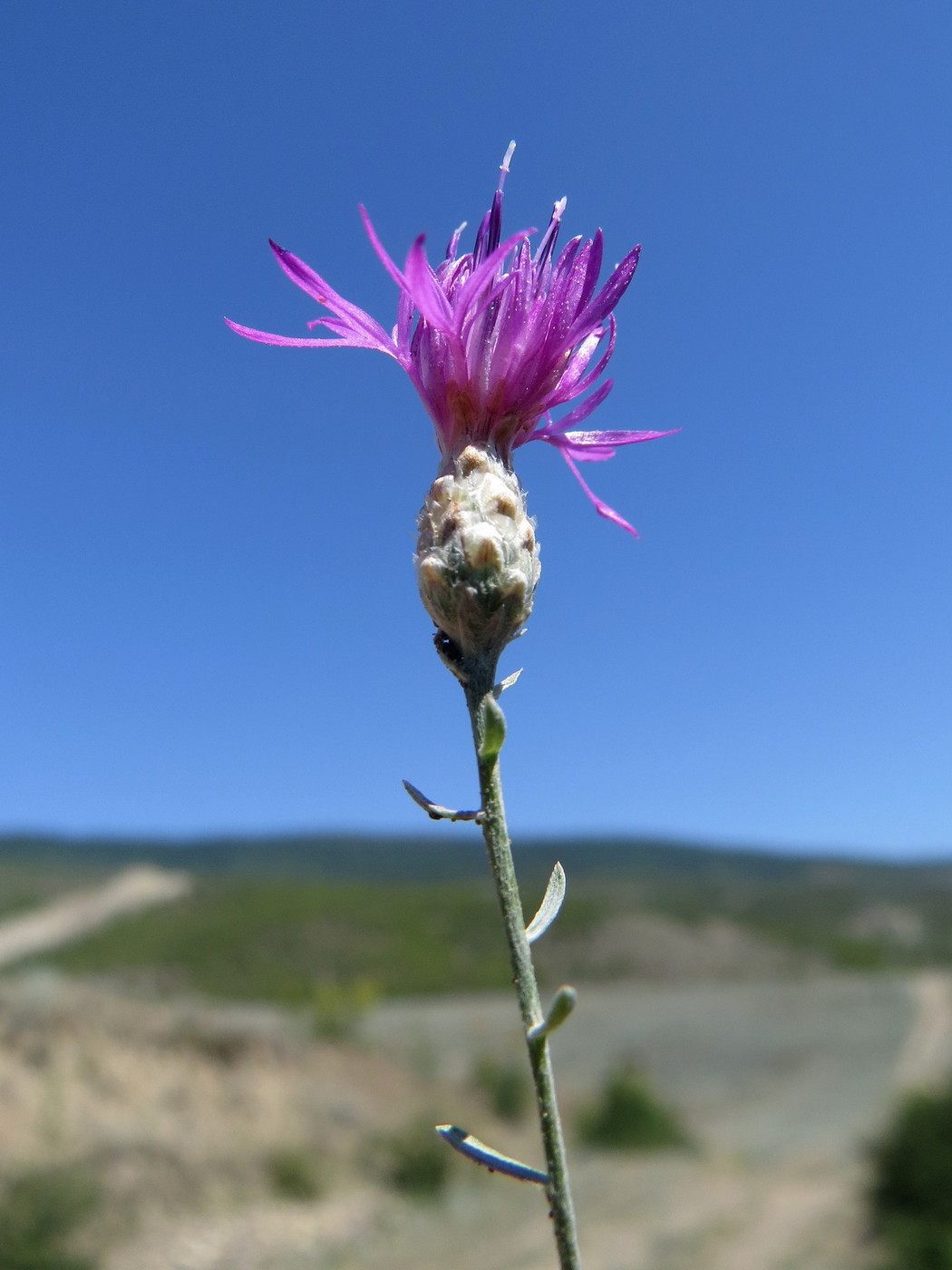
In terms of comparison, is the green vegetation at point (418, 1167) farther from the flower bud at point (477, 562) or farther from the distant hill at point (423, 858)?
the distant hill at point (423, 858)

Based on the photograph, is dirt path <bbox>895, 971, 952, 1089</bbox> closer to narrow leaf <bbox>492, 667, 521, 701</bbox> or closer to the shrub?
the shrub

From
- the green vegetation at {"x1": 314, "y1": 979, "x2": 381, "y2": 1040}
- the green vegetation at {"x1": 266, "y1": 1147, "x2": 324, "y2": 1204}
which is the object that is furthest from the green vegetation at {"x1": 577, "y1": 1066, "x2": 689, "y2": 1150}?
the green vegetation at {"x1": 314, "y1": 979, "x2": 381, "y2": 1040}

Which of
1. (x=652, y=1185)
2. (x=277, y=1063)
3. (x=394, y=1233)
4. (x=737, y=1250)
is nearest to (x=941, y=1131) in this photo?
(x=737, y=1250)

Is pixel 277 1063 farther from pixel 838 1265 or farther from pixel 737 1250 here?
pixel 838 1265

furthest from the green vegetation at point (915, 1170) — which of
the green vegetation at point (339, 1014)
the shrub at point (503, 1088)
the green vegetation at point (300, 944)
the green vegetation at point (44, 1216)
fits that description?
the green vegetation at point (300, 944)

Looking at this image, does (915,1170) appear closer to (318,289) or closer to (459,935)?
(318,289)
